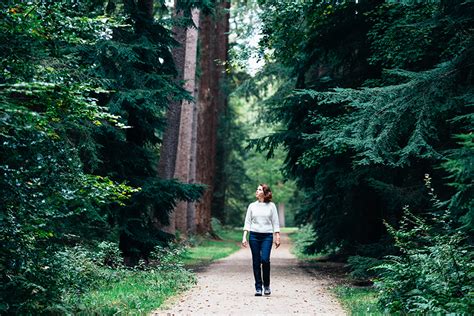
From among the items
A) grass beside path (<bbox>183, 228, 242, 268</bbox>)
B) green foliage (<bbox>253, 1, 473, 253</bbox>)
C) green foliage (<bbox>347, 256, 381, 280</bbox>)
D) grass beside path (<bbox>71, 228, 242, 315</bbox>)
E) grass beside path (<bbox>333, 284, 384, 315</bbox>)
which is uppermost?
green foliage (<bbox>253, 1, 473, 253</bbox>)

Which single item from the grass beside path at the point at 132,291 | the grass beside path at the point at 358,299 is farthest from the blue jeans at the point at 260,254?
the grass beside path at the point at 132,291

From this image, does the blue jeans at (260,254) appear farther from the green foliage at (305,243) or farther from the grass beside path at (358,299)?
the green foliage at (305,243)

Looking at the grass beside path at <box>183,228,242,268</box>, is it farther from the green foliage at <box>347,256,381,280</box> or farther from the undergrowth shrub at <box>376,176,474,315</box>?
the undergrowth shrub at <box>376,176,474,315</box>

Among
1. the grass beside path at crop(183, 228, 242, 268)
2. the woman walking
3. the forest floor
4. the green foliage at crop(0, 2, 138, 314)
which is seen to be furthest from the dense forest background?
the grass beside path at crop(183, 228, 242, 268)

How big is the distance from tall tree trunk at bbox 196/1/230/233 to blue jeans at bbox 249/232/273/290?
812 inches

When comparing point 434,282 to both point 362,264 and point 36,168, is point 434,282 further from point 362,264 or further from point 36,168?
point 36,168

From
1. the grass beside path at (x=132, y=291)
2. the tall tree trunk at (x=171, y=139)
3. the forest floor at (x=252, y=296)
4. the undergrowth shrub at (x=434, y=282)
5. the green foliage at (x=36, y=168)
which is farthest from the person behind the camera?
the tall tree trunk at (x=171, y=139)

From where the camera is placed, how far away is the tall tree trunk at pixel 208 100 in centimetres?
3095

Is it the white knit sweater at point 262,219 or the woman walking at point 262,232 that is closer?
the woman walking at point 262,232

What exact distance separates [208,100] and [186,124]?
6539 millimetres

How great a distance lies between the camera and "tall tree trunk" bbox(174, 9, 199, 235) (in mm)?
24406

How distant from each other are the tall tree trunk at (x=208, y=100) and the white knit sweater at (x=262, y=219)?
66.7 feet

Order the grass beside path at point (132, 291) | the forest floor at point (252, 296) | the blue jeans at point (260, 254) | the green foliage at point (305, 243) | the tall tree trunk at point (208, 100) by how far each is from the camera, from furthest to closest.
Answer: the tall tree trunk at point (208, 100)
the green foliage at point (305, 243)
the blue jeans at point (260, 254)
the forest floor at point (252, 296)
the grass beside path at point (132, 291)

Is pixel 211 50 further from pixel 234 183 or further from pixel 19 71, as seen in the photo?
pixel 19 71
